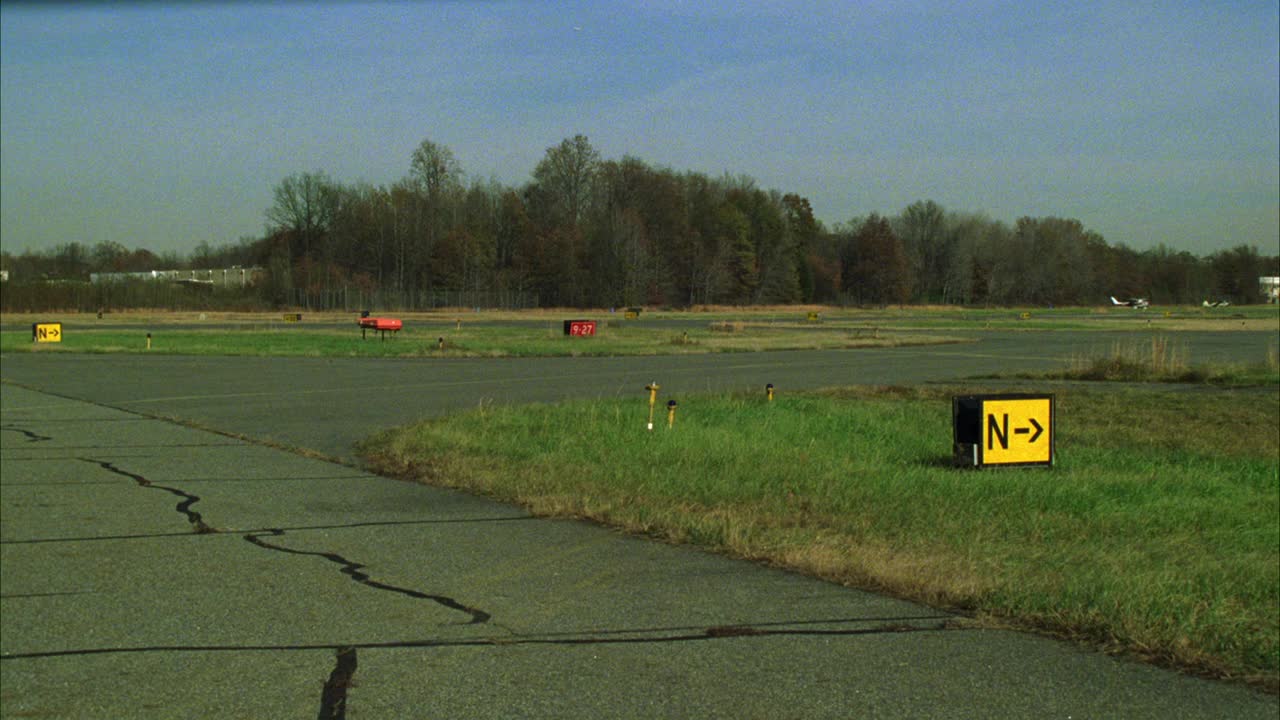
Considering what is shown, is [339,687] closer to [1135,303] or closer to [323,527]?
[323,527]

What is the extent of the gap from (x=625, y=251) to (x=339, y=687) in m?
105

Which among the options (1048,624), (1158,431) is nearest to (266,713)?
(1048,624)

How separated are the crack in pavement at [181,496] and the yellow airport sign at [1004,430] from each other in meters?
8.07

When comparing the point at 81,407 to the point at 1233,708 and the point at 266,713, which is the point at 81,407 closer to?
the point at 266,713

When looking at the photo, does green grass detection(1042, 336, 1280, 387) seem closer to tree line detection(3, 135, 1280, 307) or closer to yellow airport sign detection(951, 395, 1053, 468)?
yellow airport sign detection(951, 395, 1053, 468)

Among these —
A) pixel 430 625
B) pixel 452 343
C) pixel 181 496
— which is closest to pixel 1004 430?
pixel 430 625

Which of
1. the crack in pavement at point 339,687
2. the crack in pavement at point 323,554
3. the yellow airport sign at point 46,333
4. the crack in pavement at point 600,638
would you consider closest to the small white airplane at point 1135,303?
the yellow airport sign at point 46,333

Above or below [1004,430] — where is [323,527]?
below

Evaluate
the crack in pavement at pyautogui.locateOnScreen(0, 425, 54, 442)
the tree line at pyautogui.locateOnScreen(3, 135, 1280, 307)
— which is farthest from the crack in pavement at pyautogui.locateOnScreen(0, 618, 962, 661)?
the tree line at pyautogui.locateOnScreen(3, 135, 1280, 307)

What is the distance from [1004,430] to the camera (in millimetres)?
12562

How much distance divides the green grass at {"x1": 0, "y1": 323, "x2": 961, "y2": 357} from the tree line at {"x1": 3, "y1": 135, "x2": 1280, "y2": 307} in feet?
168

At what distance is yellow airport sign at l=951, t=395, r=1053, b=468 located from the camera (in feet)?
40.7

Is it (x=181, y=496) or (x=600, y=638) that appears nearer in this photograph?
(x=600, y=638)

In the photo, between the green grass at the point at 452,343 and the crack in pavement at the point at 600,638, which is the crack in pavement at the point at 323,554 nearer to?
the crack in pavement at the point at 600,638
